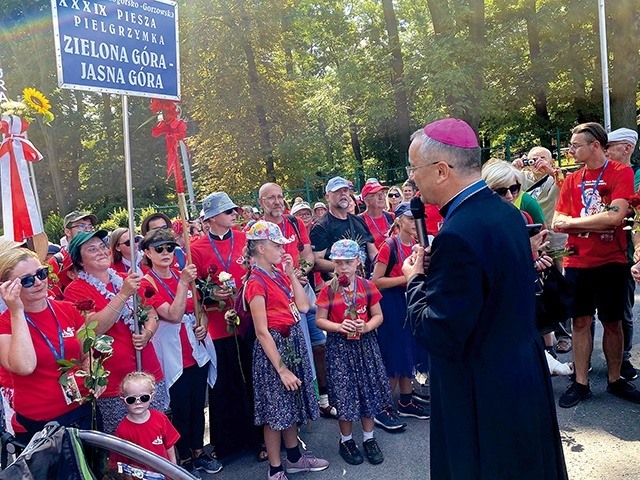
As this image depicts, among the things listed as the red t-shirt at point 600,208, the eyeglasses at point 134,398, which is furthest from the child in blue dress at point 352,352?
the red t-shirt at point 600,208

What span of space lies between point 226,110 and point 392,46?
286 inches

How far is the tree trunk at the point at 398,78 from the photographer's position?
21047 millimetres

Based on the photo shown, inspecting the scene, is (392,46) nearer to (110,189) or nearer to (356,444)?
(110,189)

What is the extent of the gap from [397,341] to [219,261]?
1.72 m

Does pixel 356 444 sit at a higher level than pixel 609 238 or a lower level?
Result: lower

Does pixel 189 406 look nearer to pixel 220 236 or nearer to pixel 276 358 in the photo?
pixel 276 358

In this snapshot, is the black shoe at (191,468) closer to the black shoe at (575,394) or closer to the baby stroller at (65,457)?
the baby stroller at (65,457)

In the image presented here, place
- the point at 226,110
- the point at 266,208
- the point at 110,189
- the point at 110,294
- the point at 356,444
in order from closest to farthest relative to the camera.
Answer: the point at 110,294, the point at 356,444, the point at 266,208, the point at 226,110, the point at 110,189

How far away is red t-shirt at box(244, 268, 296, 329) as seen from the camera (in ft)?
12.3

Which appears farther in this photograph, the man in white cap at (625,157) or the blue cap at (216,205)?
the man in white cap at (625,157)

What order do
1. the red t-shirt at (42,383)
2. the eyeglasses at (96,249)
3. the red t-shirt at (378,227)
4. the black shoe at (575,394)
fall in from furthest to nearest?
the red t-shirt at (378,227) → the black shoe at (575,394) → the eyeglasses at (96,249) → the red t-shirt at (42,383)

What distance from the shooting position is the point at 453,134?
207cm

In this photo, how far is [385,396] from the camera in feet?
13.5

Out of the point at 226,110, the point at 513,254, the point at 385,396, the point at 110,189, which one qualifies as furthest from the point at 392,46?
the point at 513,254
